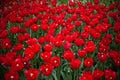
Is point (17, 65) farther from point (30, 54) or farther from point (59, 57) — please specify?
point (59, 57)

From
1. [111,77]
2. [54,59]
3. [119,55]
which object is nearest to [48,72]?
[54,59]

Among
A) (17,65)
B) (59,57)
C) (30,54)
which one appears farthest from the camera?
(59,57)

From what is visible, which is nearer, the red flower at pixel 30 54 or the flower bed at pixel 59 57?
the flower bed at pixel 59 57

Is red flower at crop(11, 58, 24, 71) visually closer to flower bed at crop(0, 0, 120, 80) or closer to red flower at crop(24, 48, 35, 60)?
flower bed at crop(0, 0, 120, 80)

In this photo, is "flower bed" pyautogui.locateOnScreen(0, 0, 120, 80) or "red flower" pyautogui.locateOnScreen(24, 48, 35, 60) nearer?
"flower bed" pyautogui.locateOnScreen(0, 0, 120, 80)

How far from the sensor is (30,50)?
3.87 metres

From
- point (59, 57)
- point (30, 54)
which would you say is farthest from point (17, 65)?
point (59, 57)

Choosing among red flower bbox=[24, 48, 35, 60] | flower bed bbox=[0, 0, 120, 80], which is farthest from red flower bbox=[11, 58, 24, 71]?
red flower bbox=[24, 48, 35, 60]

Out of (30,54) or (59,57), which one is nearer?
(30,54)

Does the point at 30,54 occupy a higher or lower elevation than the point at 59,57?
higher

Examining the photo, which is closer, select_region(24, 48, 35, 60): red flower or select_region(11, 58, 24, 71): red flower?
select_region(11, 58, 24, 71): red flower

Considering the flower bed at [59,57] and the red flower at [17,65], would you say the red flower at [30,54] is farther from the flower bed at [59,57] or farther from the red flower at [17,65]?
the red flower at [17,65]

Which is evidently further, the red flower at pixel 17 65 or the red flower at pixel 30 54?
the red flower at pixel 30 54

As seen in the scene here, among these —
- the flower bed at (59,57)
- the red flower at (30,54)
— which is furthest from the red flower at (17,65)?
the red flower at (30,54)
